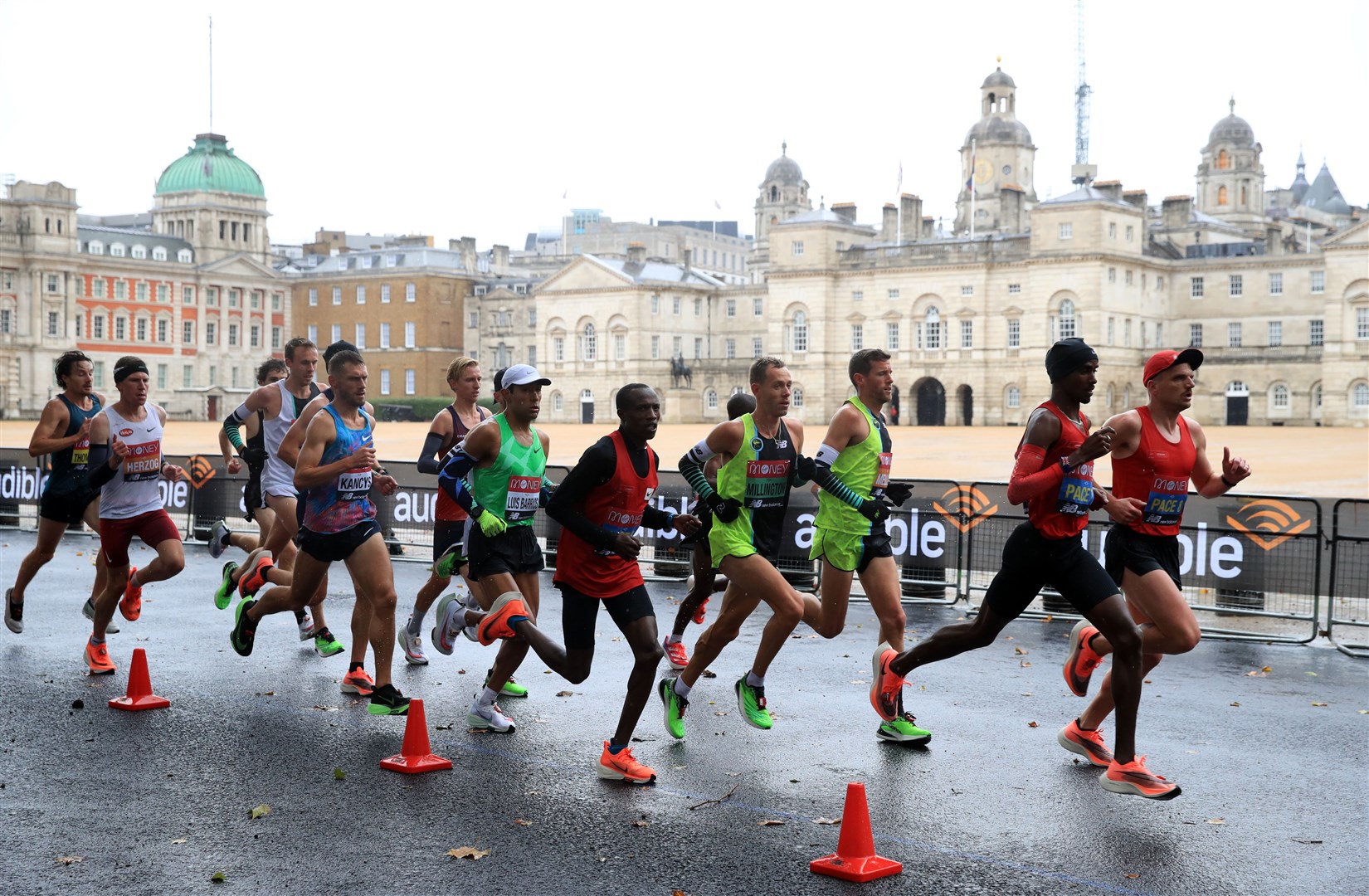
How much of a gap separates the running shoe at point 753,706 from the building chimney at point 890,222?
100 metres

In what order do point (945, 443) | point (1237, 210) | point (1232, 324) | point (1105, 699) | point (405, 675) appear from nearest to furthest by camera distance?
1. point (1105, 699)
2. point (405, 675)
3. point (945, 443)
4. point (1232, 324)
5. point (1237, 210)

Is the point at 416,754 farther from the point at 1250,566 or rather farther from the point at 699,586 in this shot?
the point at 1250,566

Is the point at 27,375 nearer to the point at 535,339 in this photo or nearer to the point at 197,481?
the point at 535,339

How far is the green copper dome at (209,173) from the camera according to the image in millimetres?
121938

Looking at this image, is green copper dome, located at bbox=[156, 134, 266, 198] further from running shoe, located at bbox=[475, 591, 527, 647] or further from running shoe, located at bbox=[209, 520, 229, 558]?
running shoe, located at bbox=[475, 591, 527, 647]

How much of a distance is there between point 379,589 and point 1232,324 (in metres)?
91.5

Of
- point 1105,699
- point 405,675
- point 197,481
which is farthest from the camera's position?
point 197,481

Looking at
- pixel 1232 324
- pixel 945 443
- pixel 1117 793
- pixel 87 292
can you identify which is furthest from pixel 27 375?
pixel 1117 793

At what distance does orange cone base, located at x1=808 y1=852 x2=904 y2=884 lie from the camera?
600cm

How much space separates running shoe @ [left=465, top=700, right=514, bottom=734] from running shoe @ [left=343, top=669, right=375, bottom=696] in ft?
3.99

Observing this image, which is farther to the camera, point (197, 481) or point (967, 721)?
point (197, 481)

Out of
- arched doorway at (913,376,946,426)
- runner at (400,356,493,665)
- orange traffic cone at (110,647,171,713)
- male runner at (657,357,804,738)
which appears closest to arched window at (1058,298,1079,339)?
arched doorway at (913,376,946,426)

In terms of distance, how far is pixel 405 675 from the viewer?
10.4 m

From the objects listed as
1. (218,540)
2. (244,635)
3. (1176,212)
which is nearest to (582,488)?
(244,635)
